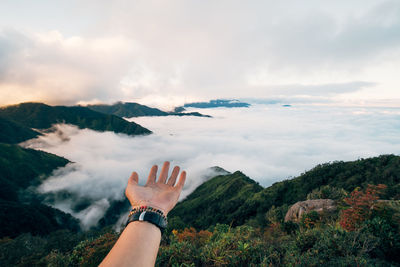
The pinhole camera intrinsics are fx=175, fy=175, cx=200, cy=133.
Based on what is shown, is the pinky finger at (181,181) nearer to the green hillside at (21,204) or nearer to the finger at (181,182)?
the finger at (181,182)

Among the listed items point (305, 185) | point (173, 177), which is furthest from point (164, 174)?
point (305, 185)

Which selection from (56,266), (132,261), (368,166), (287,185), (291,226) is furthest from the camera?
(287,185)

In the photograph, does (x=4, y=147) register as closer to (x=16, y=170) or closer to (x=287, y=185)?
(x=16, y=170)

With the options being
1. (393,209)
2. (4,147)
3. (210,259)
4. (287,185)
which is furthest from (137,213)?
(4,147)

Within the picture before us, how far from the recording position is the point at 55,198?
198750 millimetres

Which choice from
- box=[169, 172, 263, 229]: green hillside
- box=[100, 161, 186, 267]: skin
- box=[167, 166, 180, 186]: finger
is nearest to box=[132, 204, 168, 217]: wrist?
box=[100, 161, 186, 267]: skin

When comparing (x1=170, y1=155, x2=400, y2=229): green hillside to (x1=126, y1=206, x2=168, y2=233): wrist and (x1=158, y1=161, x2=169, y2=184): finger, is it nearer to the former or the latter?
(x1=158, y1=161, x2=169, y2=184): finger

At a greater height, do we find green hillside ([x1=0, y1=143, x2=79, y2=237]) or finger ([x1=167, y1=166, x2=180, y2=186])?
finger ([x1=167, y1=166, x2=180, y2=186])

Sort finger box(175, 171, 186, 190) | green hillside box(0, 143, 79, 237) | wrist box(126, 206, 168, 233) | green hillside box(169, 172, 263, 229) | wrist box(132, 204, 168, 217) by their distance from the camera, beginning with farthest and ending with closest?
1. green hillside box(0, 143, 79, 237)
2. green hillside box(169, 172, 263, 229)
3. finger box(175, 171, 186, 190)
4. wrist box(132, 204, 168, 217)
5. wrist box(126, 206, 168, 233)

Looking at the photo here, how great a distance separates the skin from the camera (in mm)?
2273

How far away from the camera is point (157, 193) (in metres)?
3.68

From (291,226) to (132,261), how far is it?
1429 centimetres

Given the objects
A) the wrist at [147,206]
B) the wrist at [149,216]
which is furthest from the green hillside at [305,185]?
the wrist at [149,216]

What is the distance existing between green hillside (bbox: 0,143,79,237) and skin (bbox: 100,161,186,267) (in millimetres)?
125023
